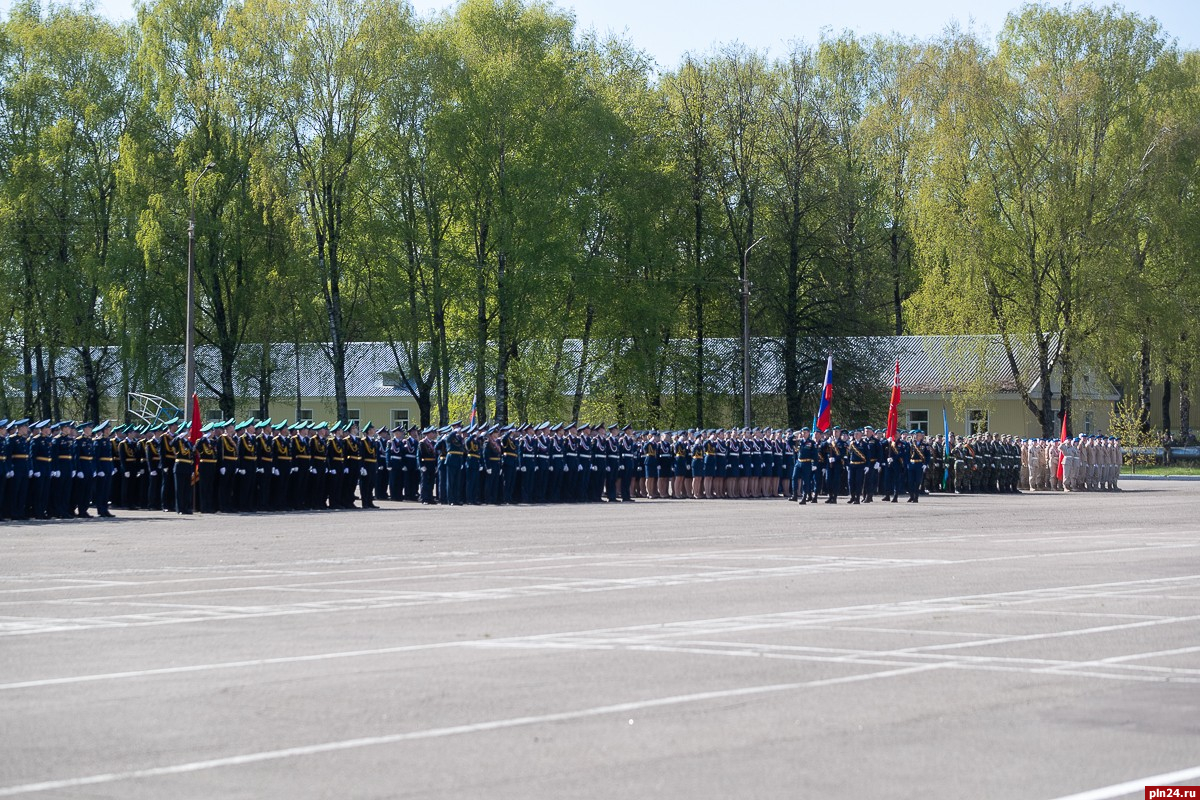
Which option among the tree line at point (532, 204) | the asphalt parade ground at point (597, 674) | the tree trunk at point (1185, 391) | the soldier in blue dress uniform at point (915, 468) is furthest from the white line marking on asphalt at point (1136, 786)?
the tree trunk at point (1185, 391)

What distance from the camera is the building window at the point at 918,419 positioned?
7125 cm

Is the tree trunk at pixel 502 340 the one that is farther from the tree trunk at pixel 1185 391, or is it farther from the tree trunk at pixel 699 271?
the tree trunk at pixel 1185 391

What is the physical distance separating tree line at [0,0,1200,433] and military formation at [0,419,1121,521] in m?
13.3

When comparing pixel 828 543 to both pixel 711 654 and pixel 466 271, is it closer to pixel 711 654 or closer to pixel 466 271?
pixel 711 654

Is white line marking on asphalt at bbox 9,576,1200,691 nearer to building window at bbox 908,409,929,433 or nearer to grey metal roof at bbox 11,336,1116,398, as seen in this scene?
grey metal roof at bbox 11,336,1116,398

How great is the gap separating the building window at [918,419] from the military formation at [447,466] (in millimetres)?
23798

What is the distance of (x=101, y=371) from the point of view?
59375mm

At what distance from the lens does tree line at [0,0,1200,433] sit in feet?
172

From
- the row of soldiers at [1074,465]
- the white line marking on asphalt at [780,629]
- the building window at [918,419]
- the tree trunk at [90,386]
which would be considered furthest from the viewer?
the building window at [918,419]

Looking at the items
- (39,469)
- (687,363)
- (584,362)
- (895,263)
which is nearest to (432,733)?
(39,469)

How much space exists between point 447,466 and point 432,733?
26238 mm

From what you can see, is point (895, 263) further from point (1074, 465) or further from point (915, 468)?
point (915, 468)

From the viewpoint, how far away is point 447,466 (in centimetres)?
3372

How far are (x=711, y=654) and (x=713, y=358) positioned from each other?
49697 mm
